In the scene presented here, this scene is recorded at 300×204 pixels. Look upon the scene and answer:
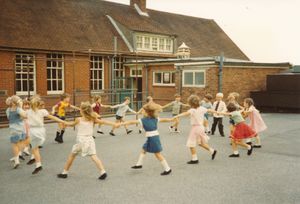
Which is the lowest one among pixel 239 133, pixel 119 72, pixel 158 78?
pixel 239 133

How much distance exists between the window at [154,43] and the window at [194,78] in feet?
22.7

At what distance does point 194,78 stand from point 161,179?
1460 cm

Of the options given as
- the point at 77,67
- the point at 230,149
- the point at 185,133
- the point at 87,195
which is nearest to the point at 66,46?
the point at 77,67

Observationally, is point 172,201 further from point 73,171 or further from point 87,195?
point 73,171

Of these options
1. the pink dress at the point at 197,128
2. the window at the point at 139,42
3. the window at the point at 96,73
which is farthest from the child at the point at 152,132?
the window at the point at 139,42

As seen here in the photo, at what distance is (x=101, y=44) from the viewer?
24.2m

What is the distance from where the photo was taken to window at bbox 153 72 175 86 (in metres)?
22.6

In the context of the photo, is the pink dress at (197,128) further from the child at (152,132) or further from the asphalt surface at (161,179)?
the child at (152,132)

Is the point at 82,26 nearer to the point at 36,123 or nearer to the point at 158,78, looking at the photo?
the point at 158,78

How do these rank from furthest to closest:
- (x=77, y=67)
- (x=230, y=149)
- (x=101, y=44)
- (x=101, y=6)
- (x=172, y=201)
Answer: (x=101, y=6)
(x=101, y=44)
(x=77, y=67)
(x=230, y=149)
(x=172, y=201)

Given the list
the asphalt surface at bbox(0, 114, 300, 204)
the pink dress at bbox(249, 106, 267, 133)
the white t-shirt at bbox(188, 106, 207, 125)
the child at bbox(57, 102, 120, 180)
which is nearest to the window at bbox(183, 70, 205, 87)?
the pink dress at bbox(249, 106, 267, 133)

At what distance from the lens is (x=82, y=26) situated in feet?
81.4

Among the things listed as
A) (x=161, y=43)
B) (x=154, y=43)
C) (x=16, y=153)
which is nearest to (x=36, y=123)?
(x=16, y=153)

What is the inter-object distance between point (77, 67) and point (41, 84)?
2.74 m
